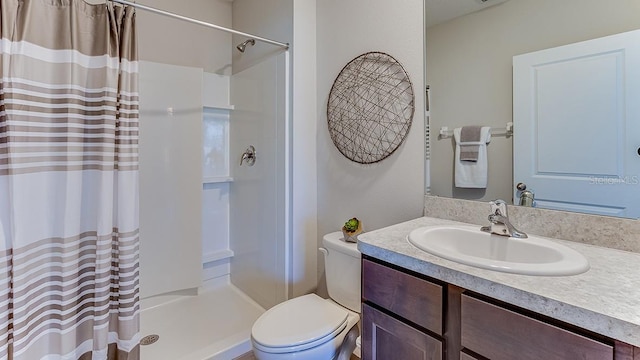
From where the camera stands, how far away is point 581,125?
3.33ft

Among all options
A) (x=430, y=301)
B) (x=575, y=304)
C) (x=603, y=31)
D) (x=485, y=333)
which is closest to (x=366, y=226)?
(x=430, y=301)

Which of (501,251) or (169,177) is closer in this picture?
(501,251)

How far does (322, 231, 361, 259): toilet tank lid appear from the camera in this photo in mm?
1401

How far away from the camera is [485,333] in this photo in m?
0.72

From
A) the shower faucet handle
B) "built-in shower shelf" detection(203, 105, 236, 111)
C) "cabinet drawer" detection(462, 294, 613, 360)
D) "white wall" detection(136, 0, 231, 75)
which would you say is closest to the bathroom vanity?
"cabinet drawer" detection(462, 294, 613, 360)

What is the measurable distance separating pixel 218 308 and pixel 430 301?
6.09 ft

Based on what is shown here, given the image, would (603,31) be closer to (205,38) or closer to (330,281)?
(330,281)

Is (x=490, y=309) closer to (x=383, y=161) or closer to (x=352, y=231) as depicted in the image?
(x=352, y=231)

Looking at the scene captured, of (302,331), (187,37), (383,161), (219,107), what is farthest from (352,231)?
(187,37)

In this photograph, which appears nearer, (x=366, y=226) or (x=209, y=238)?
(x=366, y=226)

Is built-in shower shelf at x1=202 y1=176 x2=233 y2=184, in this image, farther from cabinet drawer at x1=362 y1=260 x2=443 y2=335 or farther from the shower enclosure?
cabinet drawer at x1=362 y1=260 x2=443 y2=335

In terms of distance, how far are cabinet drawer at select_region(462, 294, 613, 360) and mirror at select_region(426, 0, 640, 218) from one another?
24.9 inches

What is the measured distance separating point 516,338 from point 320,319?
0.86 meters

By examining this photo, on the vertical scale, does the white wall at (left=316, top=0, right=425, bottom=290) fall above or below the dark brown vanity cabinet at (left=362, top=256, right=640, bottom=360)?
above
